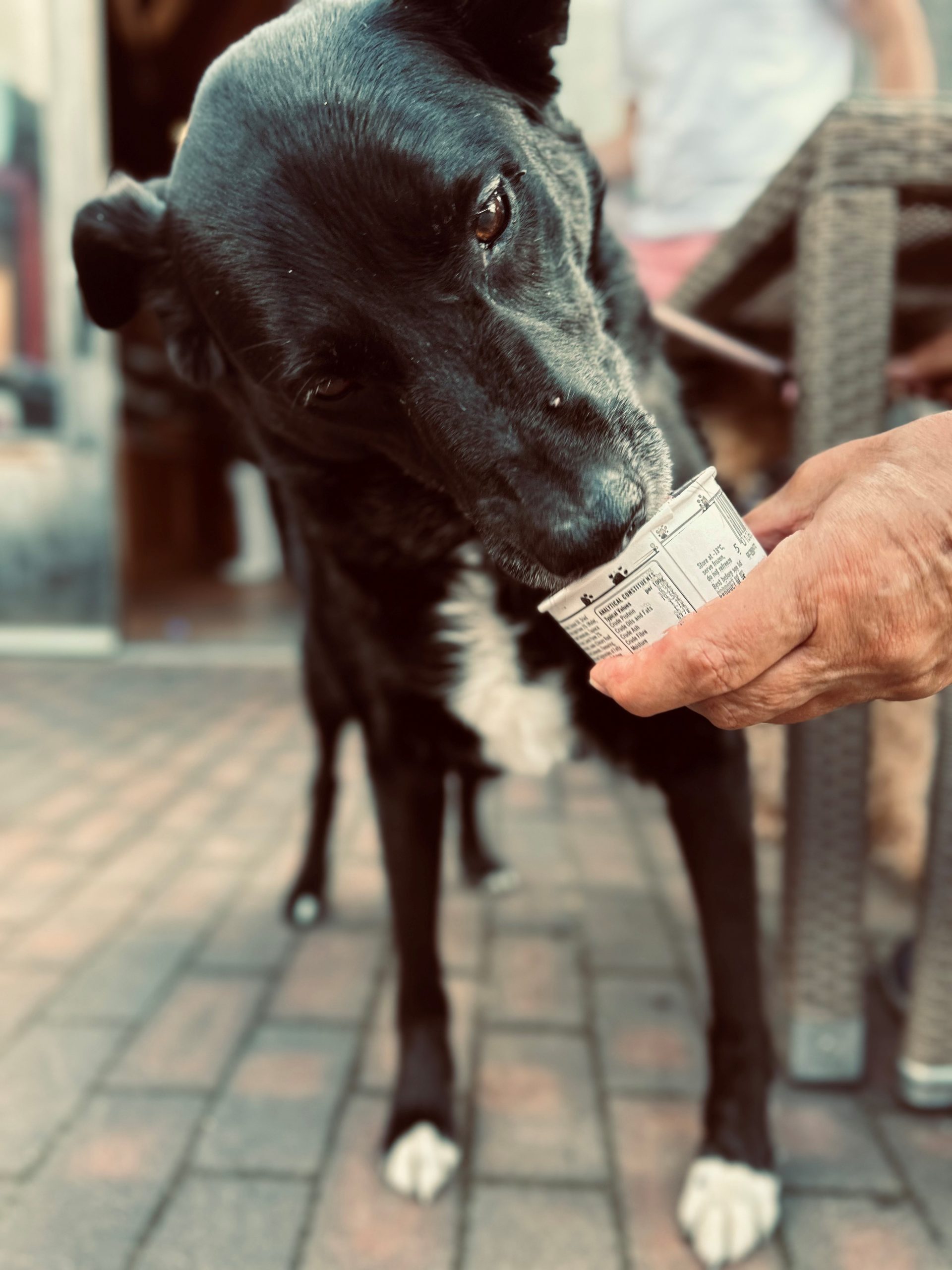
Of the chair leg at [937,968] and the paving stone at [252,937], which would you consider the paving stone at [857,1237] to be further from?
the paving stone at [252,937]

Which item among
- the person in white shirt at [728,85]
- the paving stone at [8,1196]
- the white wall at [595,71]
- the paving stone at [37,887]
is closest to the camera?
the paving stone at [8,1196]

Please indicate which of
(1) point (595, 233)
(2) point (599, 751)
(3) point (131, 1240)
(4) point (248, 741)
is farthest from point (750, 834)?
(4) point (248, 741)

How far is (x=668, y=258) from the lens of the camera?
2039 millimetres

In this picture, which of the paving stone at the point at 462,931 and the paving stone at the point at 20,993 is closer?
the paving stone at the point at 20,993

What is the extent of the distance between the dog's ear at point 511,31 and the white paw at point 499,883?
1.47 meters

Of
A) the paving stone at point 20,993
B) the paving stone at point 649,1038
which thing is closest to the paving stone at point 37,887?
the paving stone at point 20,993

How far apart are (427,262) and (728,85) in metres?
1.47

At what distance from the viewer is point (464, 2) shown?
0.83 meters

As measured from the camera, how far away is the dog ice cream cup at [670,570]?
2.17 feet

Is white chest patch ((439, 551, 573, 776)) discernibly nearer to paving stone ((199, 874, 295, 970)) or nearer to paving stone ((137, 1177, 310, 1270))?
paving stone ((137, 1177, 310, 1270))

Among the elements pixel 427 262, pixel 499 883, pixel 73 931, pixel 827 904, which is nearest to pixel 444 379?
pixel 427 262

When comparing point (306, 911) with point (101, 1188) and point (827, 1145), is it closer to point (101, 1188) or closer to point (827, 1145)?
point (101, 1188)

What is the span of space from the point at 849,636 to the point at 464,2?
2.28 feet

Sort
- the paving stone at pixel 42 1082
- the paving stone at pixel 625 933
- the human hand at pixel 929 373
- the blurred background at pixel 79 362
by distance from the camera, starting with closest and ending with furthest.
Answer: the paving stone at pixel 42 1082
the human hand at pixel 929 373
the paving stone at pixel 625 933
the blurred background at pixel 79 362
